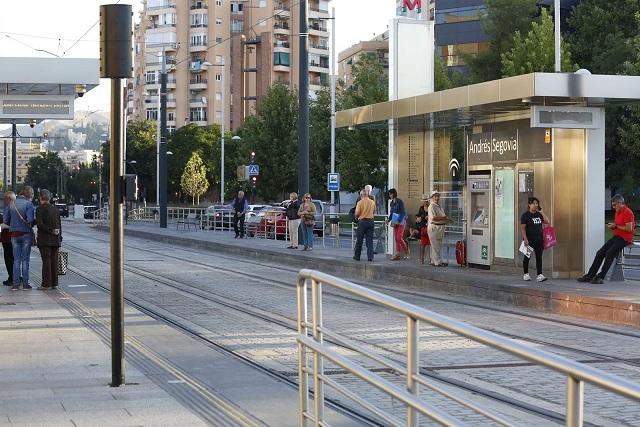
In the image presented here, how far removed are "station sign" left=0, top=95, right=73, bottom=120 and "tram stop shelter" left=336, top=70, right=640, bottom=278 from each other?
10261 millimetres

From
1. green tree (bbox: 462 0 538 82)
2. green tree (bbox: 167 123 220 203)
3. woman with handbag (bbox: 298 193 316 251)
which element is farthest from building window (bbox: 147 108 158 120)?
woman with handbag (bbox: 298 193 316 251)

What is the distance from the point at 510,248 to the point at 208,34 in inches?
4009

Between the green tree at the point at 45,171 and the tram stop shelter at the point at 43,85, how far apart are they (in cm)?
12542

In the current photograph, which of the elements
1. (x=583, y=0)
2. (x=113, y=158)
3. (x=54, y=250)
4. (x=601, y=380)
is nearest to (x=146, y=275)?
(x=54, y=250)

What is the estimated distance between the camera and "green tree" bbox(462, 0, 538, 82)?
63.2m

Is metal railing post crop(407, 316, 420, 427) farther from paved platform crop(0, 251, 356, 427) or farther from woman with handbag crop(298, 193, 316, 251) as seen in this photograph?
woman with handbag crop(298, 193, 316, 251)

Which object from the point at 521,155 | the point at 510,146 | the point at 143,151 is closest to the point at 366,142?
the point at 510,146

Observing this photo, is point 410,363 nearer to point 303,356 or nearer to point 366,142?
point 303,356

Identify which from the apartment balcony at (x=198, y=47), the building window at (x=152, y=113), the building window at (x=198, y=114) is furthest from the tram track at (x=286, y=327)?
the building window at (x=152, y=113)

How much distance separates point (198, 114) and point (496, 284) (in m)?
105

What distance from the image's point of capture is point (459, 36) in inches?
3401

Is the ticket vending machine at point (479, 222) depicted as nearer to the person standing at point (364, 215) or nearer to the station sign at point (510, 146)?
the station sign at point (510, 146)

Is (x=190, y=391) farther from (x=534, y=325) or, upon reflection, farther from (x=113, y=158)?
(x=534, y=325)

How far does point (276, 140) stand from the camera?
71312mm
